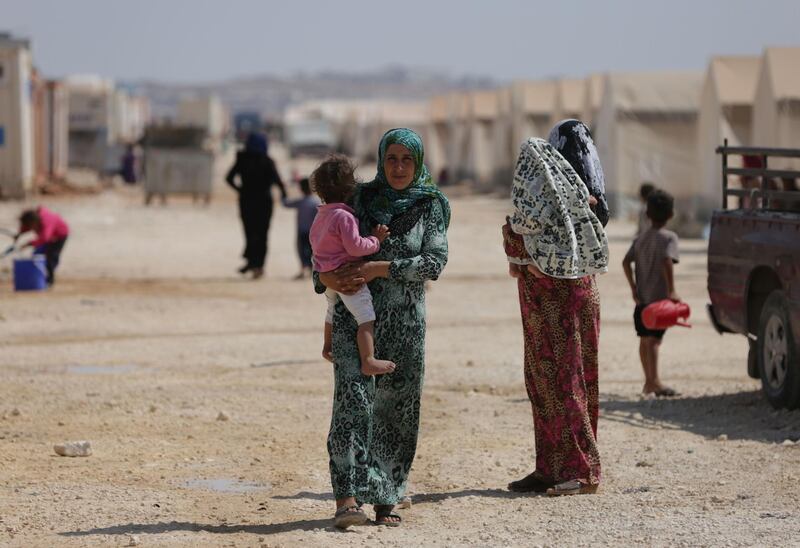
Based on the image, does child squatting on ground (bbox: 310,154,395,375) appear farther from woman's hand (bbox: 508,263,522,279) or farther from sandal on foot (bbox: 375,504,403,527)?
woman's hand (bbox: 508,263,522,279)

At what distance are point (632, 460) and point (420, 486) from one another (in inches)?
43.1

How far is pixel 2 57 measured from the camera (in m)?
29.7

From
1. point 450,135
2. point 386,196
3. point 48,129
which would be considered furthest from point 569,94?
point 386,196

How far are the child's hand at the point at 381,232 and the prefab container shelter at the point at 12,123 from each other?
82.5 feet

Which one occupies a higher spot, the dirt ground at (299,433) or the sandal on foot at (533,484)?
the sandal on foot at (533,484)

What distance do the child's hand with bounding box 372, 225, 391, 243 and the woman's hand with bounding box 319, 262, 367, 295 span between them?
0.43 feet

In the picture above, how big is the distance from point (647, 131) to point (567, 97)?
8.02 metres

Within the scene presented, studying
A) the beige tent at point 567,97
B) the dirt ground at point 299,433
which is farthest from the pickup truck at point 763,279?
the beige tent at point 567,97

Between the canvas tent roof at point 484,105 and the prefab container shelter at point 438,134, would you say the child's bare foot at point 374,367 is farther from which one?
the prefab container shelter at point 438,134

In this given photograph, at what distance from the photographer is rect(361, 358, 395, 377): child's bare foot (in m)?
5.57

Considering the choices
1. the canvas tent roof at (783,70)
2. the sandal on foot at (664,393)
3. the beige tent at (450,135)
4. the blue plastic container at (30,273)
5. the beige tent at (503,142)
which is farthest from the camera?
the beige tent at (450,135)

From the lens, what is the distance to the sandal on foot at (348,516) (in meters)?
5.57

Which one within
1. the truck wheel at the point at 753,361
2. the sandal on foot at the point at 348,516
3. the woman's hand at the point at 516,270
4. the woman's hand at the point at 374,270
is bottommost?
the sandal on foot at the point at 348,516

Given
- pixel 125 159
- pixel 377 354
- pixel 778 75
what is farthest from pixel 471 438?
pixel 125 159
